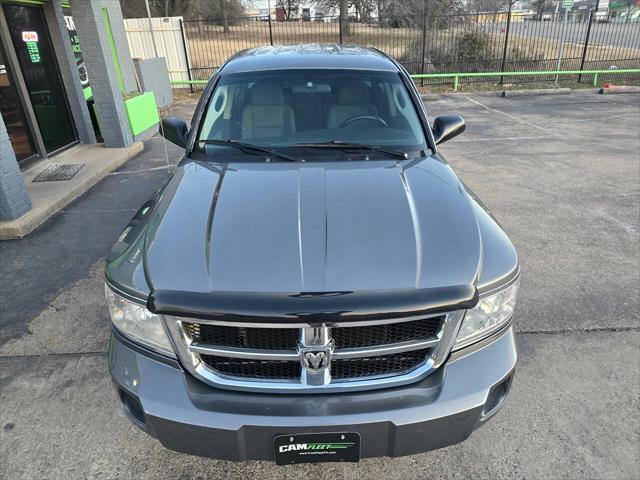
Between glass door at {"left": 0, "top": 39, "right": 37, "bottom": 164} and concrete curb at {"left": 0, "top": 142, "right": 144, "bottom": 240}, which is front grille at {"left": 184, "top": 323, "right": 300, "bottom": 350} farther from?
glass door at {"left": 0, "top": 39, "right": 37, "bottom": 164}

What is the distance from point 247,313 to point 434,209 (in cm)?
106

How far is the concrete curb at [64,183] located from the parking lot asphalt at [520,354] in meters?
0.12

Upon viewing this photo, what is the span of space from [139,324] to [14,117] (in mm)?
6777

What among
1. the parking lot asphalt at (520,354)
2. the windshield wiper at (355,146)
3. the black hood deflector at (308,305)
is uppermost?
the windshield wiper at (355,146)

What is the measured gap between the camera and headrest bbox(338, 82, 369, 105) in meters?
3.14

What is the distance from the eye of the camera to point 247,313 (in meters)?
1.66

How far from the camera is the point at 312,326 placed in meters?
1.69

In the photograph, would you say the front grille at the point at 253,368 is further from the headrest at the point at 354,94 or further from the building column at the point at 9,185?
the building column at the point at 9,185

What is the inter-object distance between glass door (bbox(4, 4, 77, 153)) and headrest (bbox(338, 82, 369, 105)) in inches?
250

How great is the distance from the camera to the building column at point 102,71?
7.44m

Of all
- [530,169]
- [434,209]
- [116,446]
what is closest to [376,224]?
[434,209]

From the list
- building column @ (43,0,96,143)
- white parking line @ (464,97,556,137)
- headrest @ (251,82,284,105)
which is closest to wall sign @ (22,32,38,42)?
building column @ (43,0,96,143)

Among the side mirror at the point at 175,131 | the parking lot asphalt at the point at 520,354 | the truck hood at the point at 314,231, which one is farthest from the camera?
the side mirror at the point at 175,131

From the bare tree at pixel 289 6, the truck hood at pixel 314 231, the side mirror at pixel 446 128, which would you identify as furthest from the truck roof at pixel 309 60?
the bare tree at pixel 289 6
